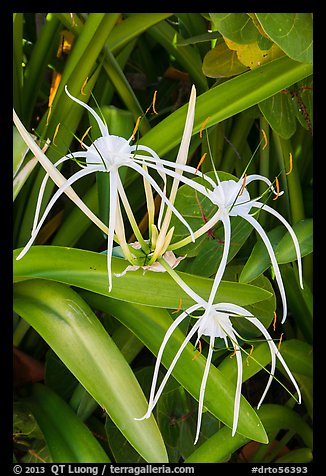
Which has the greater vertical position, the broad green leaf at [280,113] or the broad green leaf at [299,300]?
the broad green leaf at [280,113]

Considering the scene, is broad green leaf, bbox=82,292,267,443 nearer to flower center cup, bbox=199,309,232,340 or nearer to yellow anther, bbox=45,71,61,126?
flower center cup, bbox=199,309,232,340

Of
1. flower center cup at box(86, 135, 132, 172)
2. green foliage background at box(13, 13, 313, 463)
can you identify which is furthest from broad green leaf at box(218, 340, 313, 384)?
flower center cup at box(86, 135, 132, 172)

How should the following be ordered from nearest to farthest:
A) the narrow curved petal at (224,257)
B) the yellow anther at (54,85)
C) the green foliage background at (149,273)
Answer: the narrow curved petal at (224,257) → the green foliage background at (149,273) → the yellow anther at (54,85)

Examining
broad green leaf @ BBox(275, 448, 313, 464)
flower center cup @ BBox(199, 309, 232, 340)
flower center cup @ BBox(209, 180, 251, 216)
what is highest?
flower center cup @ BBox(209, 180, 251, 216)

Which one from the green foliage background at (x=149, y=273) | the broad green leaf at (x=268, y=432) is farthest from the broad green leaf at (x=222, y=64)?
the broad green leaf at (x=268, y=432)

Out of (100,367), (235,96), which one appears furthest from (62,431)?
(235,96)

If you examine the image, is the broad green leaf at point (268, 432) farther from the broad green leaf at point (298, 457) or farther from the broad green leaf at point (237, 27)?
the broad green leaf at point (237, 27)
